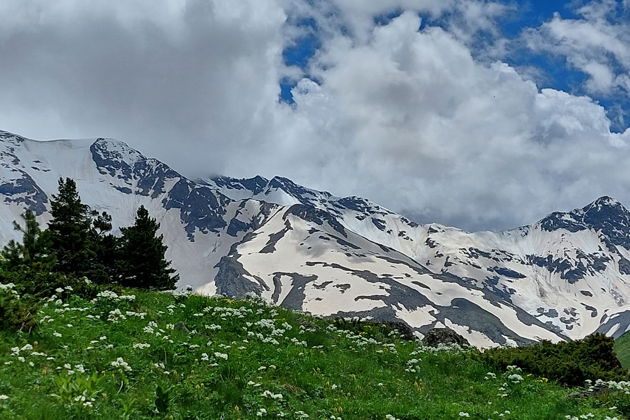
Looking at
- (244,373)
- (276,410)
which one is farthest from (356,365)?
(276,410)

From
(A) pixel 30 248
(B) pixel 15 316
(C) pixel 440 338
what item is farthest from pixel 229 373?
(A) pixel 30 248

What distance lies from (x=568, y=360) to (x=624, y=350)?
14306 mm

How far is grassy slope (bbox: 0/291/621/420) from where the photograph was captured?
12531 millimetres

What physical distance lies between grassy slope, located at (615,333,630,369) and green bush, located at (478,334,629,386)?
722cm

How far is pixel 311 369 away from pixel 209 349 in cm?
314

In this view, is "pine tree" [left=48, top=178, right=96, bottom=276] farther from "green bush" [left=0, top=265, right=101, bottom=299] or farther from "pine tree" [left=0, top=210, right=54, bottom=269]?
"green bush" [left=0, top=265, right=101, bottom=299]

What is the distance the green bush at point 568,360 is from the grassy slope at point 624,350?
7.22m

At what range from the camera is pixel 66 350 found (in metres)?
15.6

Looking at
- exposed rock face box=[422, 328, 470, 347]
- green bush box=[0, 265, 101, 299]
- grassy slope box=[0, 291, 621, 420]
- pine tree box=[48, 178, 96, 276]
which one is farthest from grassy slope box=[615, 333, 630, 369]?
pine tree box=[48, 178, 96, 276]

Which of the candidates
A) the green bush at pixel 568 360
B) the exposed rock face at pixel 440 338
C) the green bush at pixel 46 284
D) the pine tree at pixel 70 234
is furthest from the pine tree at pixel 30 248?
the green bush at pixel 568 360

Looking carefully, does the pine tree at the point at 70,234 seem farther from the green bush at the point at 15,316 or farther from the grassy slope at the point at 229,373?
the green bush at the point at 15,316

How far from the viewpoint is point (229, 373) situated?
52.6ft

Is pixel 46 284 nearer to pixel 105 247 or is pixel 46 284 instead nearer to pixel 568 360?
pixel 568 360

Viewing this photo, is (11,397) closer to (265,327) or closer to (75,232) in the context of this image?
(265,327)
